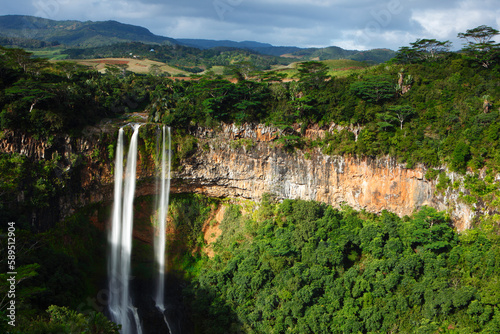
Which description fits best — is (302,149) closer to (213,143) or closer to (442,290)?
(213,143)

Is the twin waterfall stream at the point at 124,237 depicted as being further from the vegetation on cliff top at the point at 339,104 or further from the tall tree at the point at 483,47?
the tall tree at the point at 483,47

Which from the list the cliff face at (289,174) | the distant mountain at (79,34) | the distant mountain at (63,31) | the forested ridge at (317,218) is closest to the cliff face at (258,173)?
the cliff face at (289,174)

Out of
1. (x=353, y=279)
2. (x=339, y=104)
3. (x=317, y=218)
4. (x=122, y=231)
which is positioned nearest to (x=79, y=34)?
(x=122, y=231)

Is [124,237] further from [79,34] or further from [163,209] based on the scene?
[79,34]

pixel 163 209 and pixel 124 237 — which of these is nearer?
pixel 124 237

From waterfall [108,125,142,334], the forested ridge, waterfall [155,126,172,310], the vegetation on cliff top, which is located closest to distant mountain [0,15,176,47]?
the vegetation on cliff top

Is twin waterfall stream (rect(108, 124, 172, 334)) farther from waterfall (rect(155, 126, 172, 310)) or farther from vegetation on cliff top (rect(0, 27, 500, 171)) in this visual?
vegetation on cliff top (rect(0, 27, 500, 171))

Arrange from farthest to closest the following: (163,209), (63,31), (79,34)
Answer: (63,31), (79,34), (163,209)
